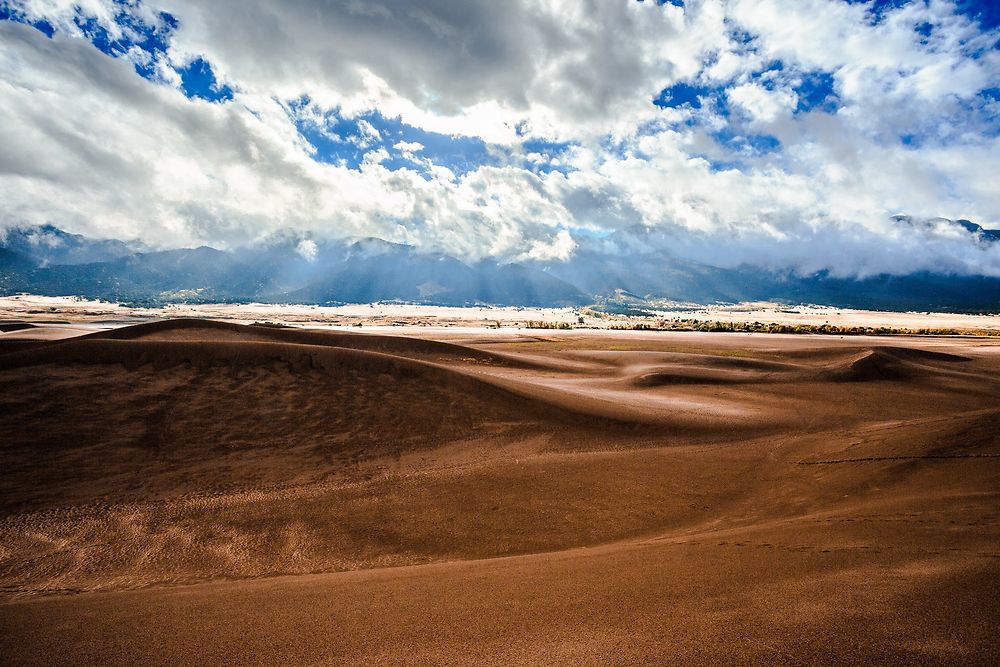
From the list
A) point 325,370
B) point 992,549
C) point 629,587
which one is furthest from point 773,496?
point 325,370

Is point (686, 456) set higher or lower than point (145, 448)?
lower

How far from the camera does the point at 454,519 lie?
10.1m

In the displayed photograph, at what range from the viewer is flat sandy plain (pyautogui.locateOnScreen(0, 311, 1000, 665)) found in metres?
4.73

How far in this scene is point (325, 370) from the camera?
19.0 meters

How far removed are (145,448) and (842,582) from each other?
50.3 feet

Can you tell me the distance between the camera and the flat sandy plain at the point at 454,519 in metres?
4.73

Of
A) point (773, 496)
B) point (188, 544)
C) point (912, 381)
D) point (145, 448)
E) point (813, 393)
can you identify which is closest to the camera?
point (188, 544)

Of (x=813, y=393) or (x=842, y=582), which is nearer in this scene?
(x=842, y=582)

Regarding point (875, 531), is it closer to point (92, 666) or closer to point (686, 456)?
point (686, 456)

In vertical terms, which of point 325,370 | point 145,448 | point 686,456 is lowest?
point 686,456

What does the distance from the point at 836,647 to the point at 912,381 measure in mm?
34738

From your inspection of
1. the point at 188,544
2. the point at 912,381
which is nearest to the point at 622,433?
the point at 188,544

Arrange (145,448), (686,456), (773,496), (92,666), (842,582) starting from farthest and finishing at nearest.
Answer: (686,456), (145,448), (773,496), (842,582), (92,666)

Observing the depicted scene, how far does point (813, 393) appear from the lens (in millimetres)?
25984
